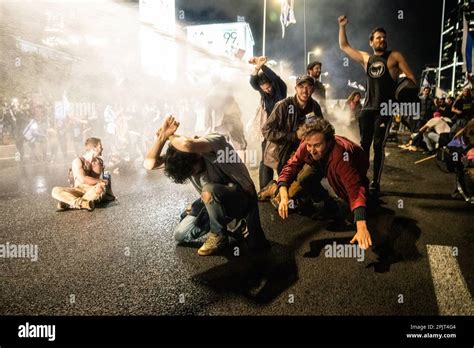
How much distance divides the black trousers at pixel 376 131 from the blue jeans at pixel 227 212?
2489 millimetres

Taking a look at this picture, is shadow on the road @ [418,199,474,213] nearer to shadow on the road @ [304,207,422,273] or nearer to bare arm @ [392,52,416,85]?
shadow on the road @ [304,207,422,273]

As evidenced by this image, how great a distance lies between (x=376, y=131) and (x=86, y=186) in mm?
4551

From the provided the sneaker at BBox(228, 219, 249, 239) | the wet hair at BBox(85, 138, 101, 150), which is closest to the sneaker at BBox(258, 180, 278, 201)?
the sneaker at BBox(228, 219, 249, 239)

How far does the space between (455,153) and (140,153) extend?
8261 mm

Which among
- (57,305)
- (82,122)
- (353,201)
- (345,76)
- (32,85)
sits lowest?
(57,305)

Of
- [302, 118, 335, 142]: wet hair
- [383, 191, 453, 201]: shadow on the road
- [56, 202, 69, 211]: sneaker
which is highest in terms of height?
[302, 118, 335, 142]: wet hair

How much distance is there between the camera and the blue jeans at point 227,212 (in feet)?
11.3

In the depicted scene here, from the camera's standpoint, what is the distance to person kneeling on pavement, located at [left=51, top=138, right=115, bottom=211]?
532cm

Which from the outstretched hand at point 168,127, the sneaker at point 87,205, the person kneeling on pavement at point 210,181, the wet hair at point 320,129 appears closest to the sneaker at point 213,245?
the person kneeling on pavement at point 210,181

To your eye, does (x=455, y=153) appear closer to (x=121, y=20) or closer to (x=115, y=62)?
(x=121, y=20)

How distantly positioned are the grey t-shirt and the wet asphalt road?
0.74m

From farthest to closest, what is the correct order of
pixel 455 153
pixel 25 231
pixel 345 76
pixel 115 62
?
pixel 345 76 → pixel 115 62 → pixel 455 153 → pixel 25 231
